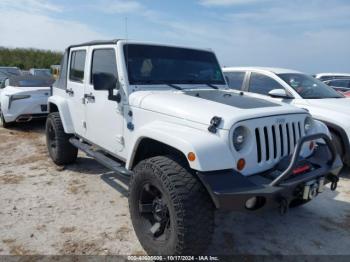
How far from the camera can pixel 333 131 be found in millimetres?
5453

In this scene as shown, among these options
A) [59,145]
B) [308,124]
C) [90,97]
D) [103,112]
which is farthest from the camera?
[59,145]

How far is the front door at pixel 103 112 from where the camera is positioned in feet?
13.0

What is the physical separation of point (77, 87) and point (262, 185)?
3191 millimetres

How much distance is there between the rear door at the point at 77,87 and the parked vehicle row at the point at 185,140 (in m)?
0.02

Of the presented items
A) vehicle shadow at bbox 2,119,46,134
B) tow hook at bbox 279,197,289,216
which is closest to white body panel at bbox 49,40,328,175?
tow hook at bbox 279,197,289,216

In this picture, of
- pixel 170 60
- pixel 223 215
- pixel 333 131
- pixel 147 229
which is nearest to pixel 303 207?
pixel 223 215

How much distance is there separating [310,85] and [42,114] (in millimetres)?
6027

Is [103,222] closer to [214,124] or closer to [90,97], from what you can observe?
[90,97]

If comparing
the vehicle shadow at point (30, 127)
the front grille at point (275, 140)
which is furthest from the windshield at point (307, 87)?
the vehicle shadow at point (30, 127)

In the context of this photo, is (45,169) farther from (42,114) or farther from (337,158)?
(337,158)

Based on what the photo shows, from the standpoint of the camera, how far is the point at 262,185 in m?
2.72

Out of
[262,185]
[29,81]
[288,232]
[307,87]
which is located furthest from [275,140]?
[29,81]

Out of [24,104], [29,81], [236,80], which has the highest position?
[236,80]

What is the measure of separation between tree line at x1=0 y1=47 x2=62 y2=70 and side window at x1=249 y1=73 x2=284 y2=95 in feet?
112
